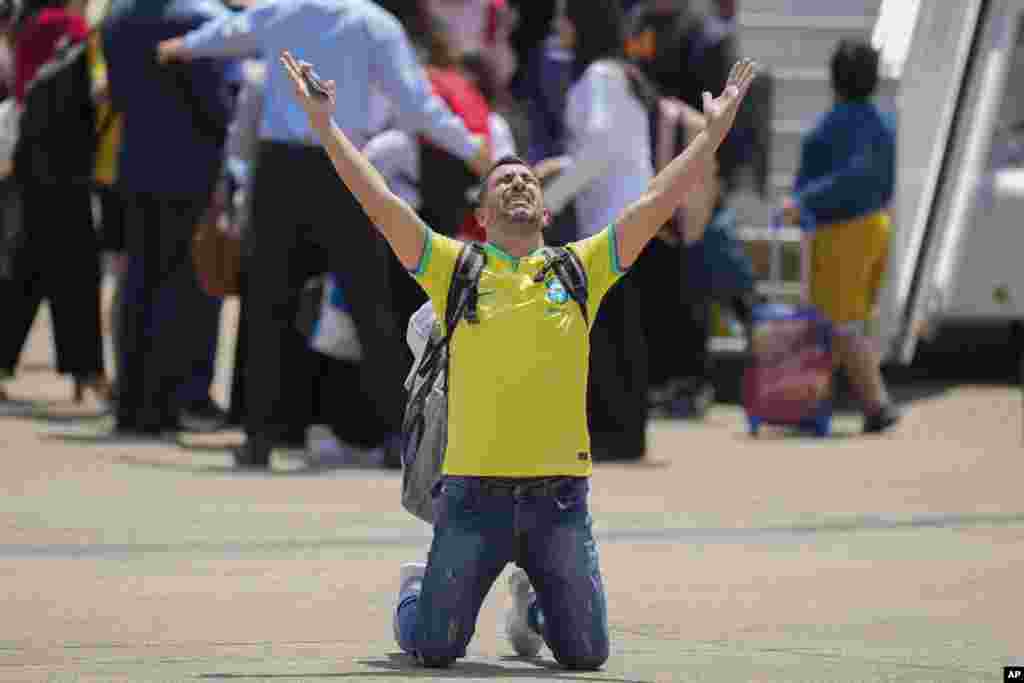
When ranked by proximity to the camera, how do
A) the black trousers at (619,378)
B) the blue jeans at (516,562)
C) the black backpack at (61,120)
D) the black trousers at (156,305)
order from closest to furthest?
the blue jeans at (516,562)
the black trousers at (619,378)
the black trousers at (156,305)
the black backpack at (61,120)

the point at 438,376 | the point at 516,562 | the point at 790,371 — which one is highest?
the point at 438,376

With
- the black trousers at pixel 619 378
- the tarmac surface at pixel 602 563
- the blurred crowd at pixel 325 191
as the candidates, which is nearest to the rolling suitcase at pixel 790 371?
the tarmac surface at pixel 602 563

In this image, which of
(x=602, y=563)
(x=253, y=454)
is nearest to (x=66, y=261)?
(x=253, y=454)

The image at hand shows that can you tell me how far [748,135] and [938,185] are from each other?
119 cm

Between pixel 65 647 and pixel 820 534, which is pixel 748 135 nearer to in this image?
pixel 820 534

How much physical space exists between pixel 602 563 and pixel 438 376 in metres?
1.80

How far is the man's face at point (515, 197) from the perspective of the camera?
639cm

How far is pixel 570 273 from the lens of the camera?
6.42m

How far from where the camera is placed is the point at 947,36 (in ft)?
46.5

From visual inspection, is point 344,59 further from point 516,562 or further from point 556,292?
point 516,562

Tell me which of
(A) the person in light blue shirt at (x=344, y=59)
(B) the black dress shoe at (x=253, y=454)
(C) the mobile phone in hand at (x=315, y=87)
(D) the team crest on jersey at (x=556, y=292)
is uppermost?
(C) the mobile phone in hand at (x=315, y=87)

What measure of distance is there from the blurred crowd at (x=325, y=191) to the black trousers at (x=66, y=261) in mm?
11

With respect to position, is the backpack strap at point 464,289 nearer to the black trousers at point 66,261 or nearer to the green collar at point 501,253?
the green collar at point 501,253

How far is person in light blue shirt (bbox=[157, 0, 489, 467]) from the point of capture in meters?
10.7
